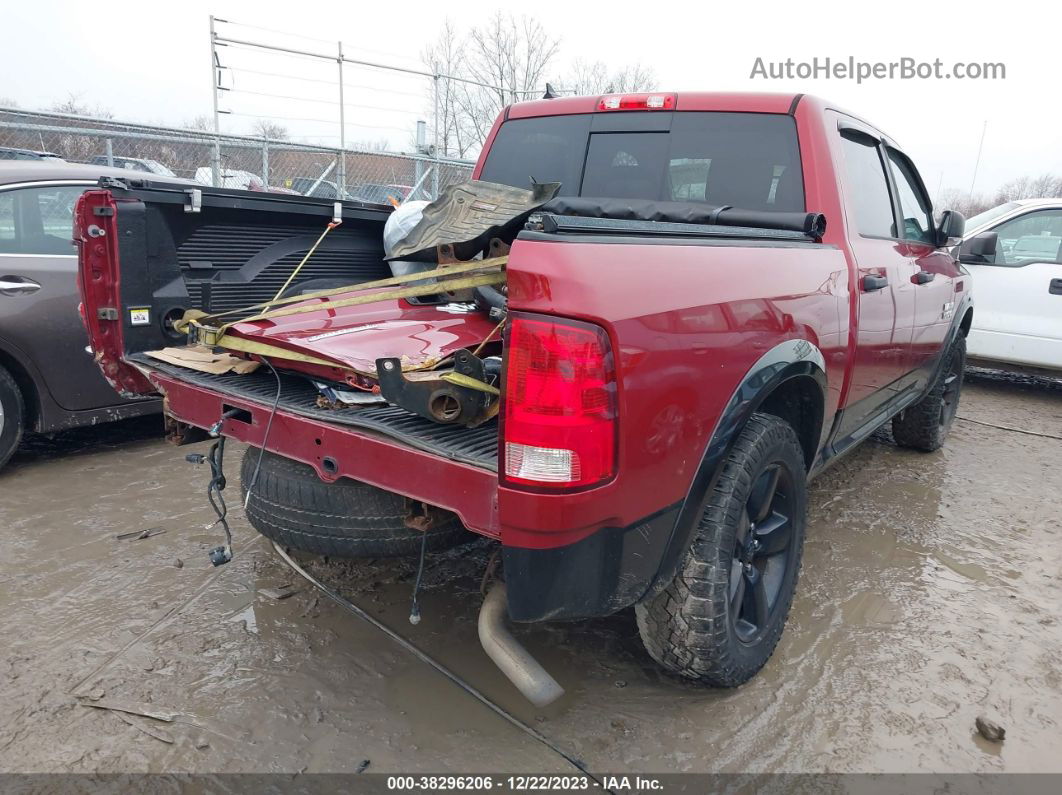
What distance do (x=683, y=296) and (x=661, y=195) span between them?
1430 mm

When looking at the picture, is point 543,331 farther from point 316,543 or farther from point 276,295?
point 276,295

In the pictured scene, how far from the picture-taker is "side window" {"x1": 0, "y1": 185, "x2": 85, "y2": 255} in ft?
12.8

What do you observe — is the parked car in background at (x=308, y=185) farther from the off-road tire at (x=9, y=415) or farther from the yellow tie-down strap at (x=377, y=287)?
the yellow tie-down strap at (x=377, y=287)

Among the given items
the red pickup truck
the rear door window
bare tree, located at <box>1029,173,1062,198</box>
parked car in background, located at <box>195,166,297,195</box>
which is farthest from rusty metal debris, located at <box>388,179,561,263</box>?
bare tree, located at <box>1029,173,1062,198</box>

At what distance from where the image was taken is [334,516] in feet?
7.46

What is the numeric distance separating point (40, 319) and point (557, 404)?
3.44 meters

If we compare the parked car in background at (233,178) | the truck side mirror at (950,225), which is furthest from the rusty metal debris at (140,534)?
the parked car in background at (233,178)

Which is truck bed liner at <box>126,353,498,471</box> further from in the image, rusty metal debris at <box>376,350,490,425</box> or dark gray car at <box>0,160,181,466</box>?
dark gray car at <box>0,160,181,466</box>

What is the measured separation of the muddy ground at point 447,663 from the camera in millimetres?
2158

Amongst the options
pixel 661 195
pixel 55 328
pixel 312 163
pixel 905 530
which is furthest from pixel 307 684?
pixel 312 163

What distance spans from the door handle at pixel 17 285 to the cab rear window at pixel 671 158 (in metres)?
2.53

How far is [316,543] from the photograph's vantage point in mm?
2320

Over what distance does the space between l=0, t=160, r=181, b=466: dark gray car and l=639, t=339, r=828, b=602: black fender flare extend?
11.3 ft

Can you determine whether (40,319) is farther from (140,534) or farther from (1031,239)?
(1031,239)
